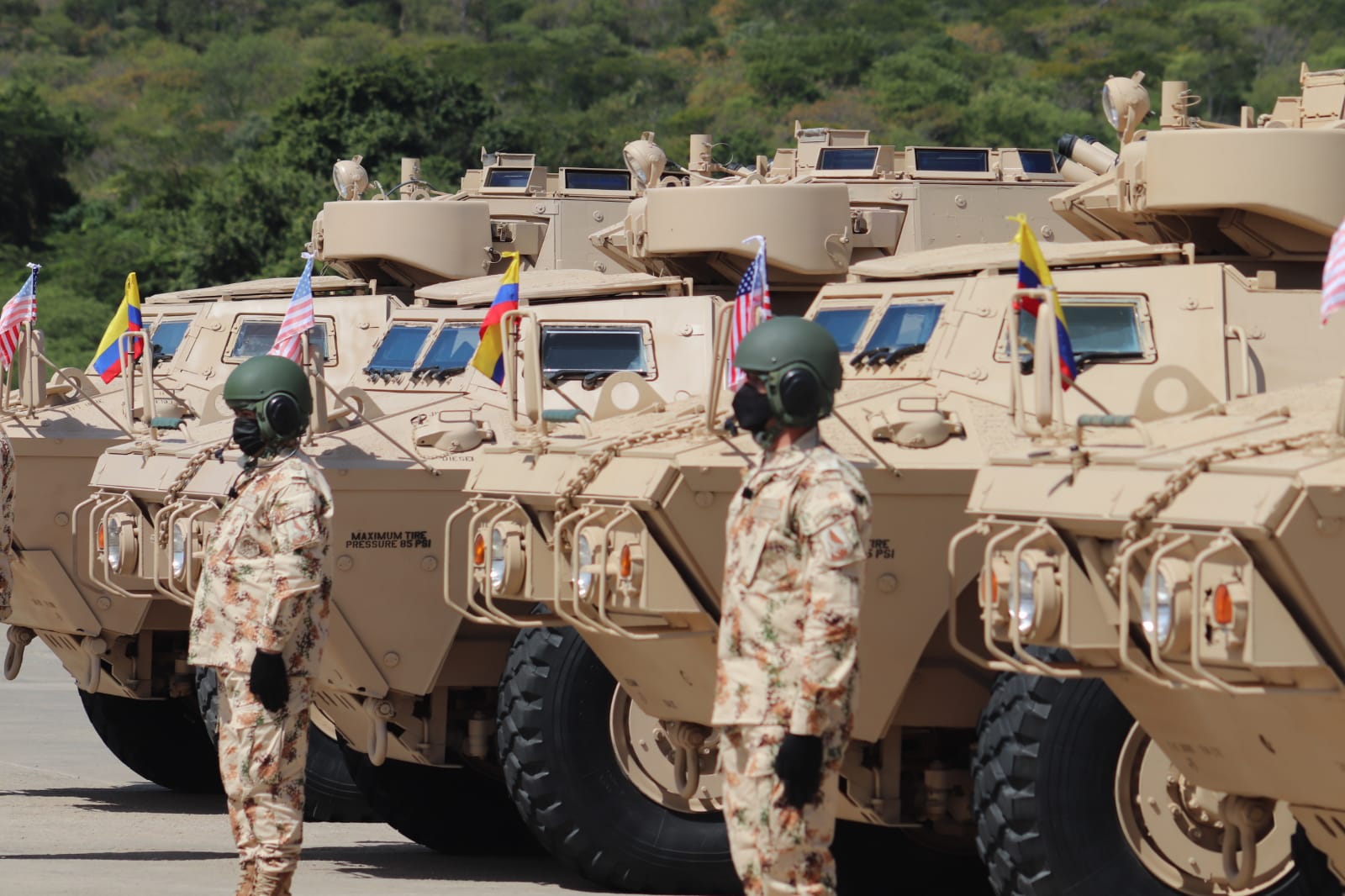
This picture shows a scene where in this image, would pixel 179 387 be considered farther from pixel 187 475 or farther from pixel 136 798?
pixel 187 475

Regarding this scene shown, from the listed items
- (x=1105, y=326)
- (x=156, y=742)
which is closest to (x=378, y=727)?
(x=1105, y=326)

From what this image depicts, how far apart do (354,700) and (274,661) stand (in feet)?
8.83

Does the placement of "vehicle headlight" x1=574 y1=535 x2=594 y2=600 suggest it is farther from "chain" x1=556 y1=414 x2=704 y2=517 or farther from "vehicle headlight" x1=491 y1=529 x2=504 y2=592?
"vehicle headlight" x1=491 y1=529 x2=504 y2=592

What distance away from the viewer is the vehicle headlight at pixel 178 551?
972cm

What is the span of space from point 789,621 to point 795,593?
0.22ft

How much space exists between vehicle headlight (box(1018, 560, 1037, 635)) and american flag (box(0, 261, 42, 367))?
7.20m

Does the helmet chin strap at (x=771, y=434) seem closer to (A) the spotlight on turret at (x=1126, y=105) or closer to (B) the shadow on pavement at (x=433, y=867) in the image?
(B) the shadow on pavement at (x=433, y=867)

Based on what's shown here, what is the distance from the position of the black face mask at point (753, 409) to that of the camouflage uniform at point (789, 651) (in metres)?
0.08

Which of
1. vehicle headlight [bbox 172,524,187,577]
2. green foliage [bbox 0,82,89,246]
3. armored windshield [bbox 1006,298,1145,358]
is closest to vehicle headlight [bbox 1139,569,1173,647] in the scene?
armored windshield [bbox 1006,298,1145,358]

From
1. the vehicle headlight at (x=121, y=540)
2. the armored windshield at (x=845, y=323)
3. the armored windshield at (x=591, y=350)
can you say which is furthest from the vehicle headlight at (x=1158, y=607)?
the vehicle headlight at (x=121, y=540)

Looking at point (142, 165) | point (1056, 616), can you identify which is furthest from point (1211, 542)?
point (142, 165)

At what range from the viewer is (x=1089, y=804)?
732 centimetres

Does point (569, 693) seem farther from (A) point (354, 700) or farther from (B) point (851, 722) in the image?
(B) point (851, 722)

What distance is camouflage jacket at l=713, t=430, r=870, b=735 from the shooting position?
19.2 ft
